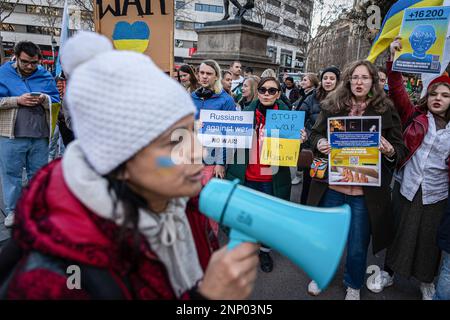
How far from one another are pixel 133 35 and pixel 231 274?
279 cm

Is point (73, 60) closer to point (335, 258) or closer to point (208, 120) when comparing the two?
point (335, 258)

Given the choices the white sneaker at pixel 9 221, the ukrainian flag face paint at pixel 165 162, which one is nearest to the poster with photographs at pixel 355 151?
the ukrainian flag face paint at pixel 165 162

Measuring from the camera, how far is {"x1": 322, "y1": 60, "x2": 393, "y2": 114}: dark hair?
2586mm

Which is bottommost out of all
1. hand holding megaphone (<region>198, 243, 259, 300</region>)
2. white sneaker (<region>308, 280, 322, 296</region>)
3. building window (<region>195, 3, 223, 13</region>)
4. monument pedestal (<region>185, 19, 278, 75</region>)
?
white sneaker (<region>308, 280, 322, 296</region>)

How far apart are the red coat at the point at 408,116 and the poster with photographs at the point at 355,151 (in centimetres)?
Result: 48

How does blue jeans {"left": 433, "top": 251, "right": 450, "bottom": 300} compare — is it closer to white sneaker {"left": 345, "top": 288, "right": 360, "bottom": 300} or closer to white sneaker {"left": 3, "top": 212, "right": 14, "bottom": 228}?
white sneaker {"left": 345, "top": 288, "right": 360, "bottom": 300}

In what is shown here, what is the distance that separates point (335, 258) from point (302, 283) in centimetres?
255

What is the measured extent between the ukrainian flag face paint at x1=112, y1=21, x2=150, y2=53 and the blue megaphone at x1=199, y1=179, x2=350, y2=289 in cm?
253

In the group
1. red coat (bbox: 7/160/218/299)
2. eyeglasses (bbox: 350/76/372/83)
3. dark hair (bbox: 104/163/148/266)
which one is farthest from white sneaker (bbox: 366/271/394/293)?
dark hair (bbox: 104/163/148/266)

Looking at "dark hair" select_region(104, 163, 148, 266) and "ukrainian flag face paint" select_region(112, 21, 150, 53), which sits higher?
"ukrainian flag face paint" select_region(112, 21, 150, 53)

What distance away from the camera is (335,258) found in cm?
85

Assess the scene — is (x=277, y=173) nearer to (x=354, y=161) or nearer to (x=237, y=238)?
(x=354, y=161)

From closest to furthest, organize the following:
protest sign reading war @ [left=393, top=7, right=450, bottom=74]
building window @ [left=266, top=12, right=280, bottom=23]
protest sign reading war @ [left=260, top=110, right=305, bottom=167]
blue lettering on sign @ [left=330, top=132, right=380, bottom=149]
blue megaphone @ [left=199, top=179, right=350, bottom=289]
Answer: blue megaphone @ [left=199, top=179, right=350, bottom=289], blue lettering on sign @ [left=330, top=132, right=380, bottom=149], protest sign reading war @ [left=393, top=7, right=450, bottom=74], protest sign reading war @ [left=260, top=110, right=305, bottom=167], building window @ [left=266, top=12, right=280, bottom=23]
